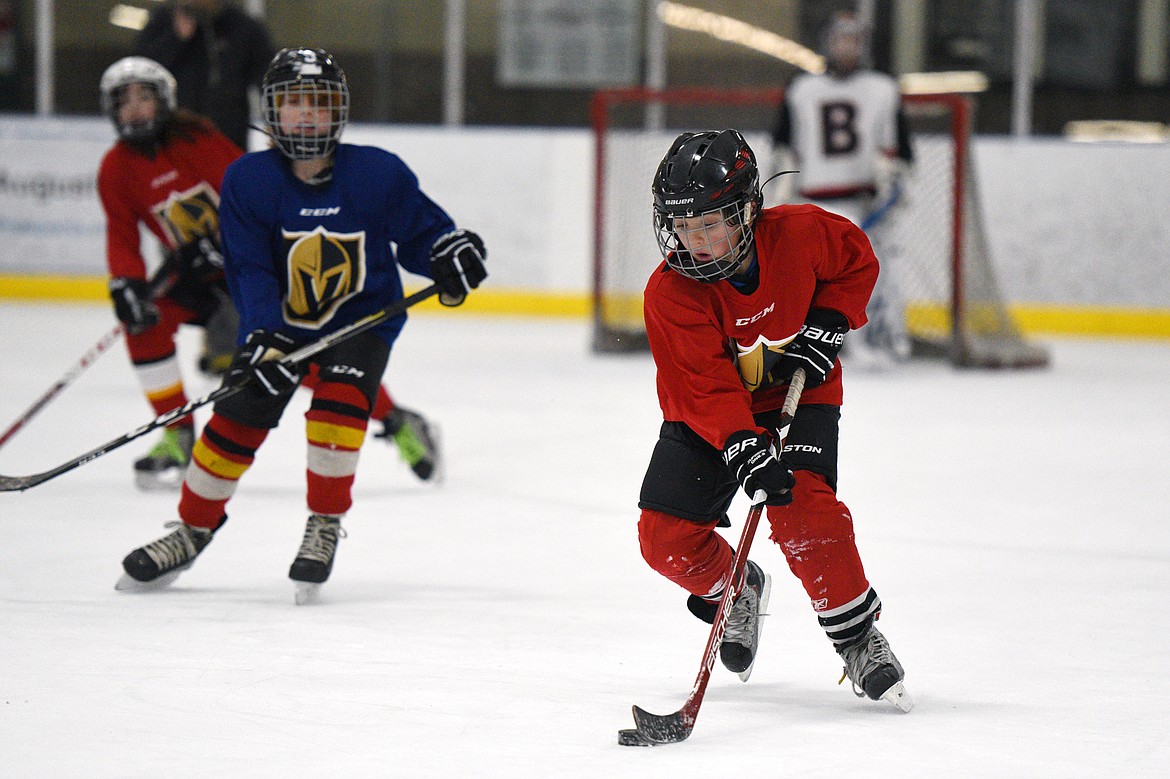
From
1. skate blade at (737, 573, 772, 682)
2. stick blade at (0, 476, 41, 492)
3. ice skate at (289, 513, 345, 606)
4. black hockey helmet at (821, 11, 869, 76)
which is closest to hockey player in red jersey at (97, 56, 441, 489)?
stick blade at (0, 476, 41, 492)

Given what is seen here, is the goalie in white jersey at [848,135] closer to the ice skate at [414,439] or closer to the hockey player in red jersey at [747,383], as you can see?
the ice skate at [414,439]

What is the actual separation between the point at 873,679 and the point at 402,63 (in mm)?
6534

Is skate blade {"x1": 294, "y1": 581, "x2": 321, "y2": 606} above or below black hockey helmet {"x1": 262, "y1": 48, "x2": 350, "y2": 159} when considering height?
below

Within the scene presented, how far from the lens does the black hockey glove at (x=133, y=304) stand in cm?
362

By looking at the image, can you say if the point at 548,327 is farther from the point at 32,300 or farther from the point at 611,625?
the point at 611,625

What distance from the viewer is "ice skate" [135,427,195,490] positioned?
378 cm

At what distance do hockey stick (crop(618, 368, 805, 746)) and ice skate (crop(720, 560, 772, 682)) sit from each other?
0.09 feet

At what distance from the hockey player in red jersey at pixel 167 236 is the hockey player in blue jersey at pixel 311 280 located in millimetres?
886

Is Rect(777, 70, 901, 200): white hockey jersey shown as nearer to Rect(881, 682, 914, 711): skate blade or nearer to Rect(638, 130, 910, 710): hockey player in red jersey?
Rect(638, 130, 910, 710): hockey player in red jersey

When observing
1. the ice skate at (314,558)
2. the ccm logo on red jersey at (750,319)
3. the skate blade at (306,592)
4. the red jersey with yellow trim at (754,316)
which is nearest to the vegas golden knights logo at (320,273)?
the ice skate at (314,558)

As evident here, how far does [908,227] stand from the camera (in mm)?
6996

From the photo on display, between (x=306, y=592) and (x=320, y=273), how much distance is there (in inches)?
22.6

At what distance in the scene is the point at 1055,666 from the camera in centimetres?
236

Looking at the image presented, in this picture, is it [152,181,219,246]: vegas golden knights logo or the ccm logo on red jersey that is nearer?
the ccm logo on red jersey
